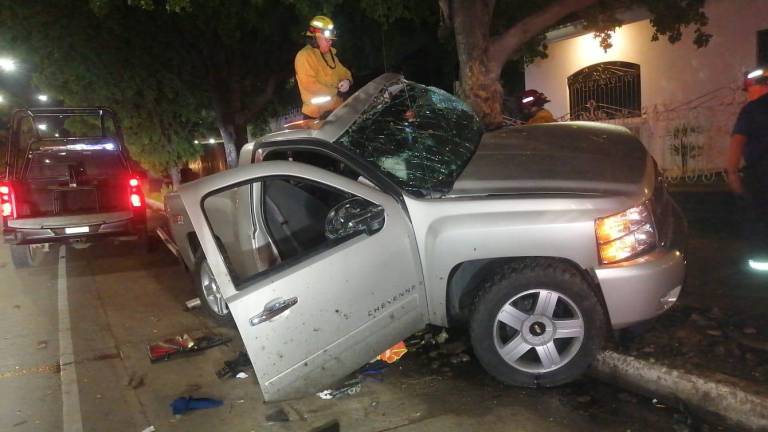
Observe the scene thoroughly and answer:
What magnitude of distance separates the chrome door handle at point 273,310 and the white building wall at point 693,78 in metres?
9.71

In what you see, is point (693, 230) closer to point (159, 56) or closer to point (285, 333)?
point (285, 333)

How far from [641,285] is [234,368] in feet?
9.78

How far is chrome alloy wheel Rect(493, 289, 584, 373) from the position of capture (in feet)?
12.2

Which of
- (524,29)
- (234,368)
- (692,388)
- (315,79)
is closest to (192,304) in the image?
(234,368)

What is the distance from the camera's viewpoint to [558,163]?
13.7 ft

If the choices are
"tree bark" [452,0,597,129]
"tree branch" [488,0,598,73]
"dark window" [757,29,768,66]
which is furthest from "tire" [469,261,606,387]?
"dark window" [757,29,768,66]

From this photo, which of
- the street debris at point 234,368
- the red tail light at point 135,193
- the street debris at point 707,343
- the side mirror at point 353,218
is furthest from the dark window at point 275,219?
the red tail light at point 135,193

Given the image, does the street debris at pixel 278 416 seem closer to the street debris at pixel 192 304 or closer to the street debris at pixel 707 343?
the street debris at pixel 707 343

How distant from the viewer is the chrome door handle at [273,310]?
3469 mm

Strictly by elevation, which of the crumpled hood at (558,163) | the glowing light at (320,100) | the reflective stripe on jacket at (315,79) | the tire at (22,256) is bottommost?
the tire at (22,256)

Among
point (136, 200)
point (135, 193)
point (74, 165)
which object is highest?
point (74, 165)

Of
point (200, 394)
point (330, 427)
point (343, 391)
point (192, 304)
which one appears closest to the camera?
point (330, 427)

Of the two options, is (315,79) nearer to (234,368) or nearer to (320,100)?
(320,100)

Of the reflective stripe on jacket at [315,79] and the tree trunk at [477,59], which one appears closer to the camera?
the reflective stripe on jacket at [315,79]
